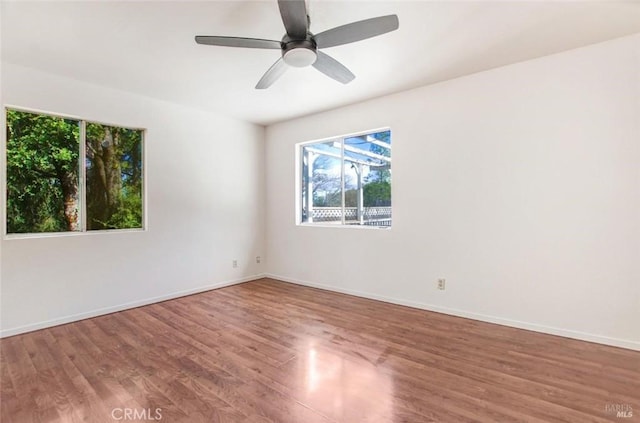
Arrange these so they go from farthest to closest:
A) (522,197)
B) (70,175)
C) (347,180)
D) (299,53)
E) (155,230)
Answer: (347,180) → (155,230) → (70,175) → (522,197) → (299,53)

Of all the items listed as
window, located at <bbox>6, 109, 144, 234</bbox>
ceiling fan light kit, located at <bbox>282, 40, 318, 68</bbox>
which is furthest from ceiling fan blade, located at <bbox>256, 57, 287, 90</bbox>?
window, located at <bbox>6, 109, 144, 234</bbox>

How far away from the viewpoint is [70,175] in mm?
3270

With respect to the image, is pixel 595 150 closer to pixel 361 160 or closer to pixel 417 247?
pixel 417 247

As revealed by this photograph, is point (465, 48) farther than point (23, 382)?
Yes

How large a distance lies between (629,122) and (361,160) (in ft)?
8.67

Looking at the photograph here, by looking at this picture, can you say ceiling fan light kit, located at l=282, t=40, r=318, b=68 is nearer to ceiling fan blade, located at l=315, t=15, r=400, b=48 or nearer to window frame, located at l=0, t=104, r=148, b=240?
ceiling fan blade, located at l=315, t=15, r=400, b=48

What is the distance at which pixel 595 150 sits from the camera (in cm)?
258

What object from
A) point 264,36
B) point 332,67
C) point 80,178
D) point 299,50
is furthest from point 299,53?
point 80,178

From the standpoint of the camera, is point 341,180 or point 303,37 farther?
point 341,180

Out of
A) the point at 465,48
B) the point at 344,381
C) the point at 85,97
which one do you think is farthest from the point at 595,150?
the point at 85,97

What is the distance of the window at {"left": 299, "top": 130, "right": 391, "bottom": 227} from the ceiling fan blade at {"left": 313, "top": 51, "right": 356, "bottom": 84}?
1.50 meters

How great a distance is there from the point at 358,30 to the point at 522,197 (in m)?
2.25

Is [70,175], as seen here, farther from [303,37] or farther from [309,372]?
[309,372]

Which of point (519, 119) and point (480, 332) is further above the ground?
point (519, 119)
